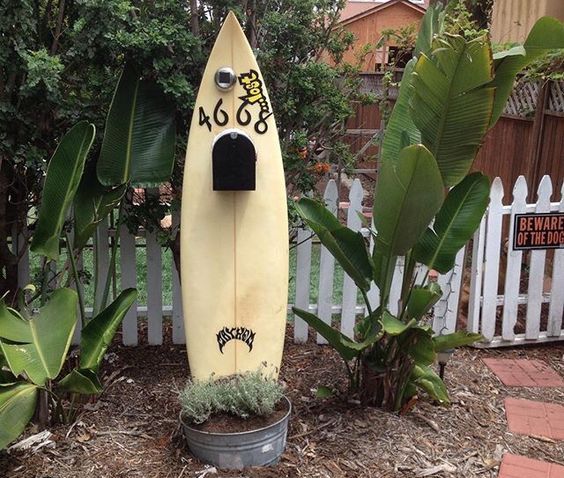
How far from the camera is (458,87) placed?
292 cm

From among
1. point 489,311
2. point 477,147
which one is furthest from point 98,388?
point 489,311

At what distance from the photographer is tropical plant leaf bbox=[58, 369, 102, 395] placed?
3.07 meters

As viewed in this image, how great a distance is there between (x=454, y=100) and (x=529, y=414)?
7.21 ft

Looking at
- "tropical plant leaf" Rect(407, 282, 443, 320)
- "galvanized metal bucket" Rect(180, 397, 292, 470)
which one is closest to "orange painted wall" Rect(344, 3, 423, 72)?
"tropical plant leaf" Rect(407, 282, 443, 320)

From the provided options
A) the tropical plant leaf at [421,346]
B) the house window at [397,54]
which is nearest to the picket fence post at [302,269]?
the tropical plant leaf at [421,346]

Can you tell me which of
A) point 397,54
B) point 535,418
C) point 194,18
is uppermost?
point 397,54

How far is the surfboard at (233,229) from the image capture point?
3.49 meters

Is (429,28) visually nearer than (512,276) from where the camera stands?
Yes

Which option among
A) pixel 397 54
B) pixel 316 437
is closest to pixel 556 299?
pixel 316 437

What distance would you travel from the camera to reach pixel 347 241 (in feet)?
11.7

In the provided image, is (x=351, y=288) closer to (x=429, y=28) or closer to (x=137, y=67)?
(x=429, y=28)

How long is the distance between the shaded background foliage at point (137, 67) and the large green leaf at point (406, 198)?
135 cm

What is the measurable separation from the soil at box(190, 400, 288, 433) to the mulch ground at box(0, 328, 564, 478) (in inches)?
8.1

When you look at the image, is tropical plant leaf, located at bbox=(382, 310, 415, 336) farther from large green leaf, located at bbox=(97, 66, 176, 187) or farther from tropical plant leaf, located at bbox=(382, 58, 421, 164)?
large green leaf, located at bbox=(97, 66, 176, 187)
